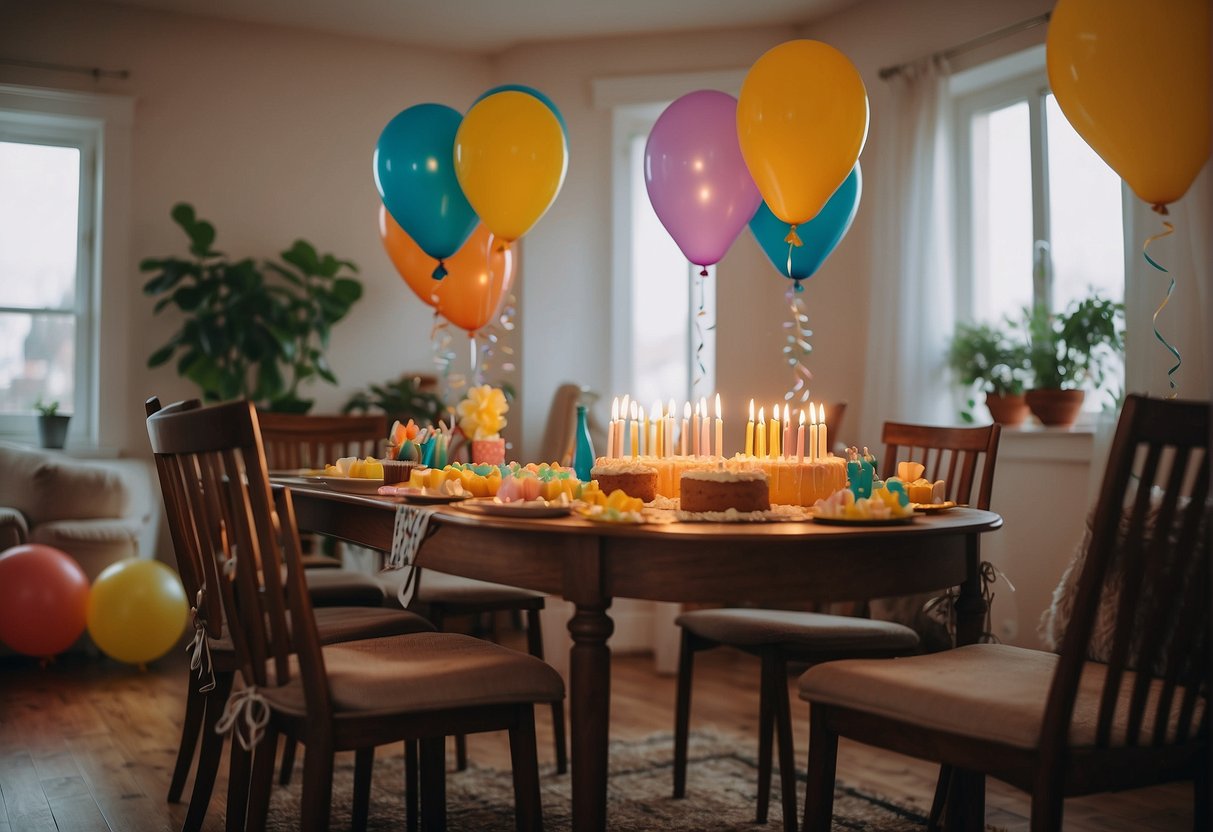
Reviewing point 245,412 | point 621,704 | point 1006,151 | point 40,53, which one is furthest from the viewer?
point 40,53

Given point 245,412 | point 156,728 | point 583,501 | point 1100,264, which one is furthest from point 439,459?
point 1100,264

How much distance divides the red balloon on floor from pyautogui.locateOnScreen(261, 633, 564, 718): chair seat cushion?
231cm

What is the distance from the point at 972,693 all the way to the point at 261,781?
107 centimetres

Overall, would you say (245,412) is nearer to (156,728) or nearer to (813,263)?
(813,263)

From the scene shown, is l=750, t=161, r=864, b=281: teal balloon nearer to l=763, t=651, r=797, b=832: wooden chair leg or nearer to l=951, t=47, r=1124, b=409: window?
l=763, t=651, r=797, b=832: wooden chair leg

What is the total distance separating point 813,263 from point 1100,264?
5.50 ft

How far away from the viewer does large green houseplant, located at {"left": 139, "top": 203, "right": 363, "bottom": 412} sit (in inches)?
179

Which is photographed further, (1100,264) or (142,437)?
(142,437)

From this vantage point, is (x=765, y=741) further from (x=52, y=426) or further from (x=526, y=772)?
(x=52, y=426)

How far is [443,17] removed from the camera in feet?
15.7

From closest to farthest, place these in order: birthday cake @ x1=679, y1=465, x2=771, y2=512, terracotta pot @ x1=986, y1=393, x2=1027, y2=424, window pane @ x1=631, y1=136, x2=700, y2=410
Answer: birthday cake @ x1=679, y1=465, x2=771, y2=512, terracotta pot @ x1=986, y1=393, x2=1027, y2=424, window pane @ x1=631, y1=136, x2=700, y2=410

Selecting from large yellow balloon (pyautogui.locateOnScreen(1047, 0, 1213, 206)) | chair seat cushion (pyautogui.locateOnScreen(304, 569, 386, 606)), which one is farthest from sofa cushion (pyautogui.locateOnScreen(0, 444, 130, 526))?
large yellow balloon (pyautogui.locateOnScreen(1047, 0, 1213, 206))

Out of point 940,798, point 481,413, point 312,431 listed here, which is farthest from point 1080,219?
point 312,431

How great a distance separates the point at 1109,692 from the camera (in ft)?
4.69
